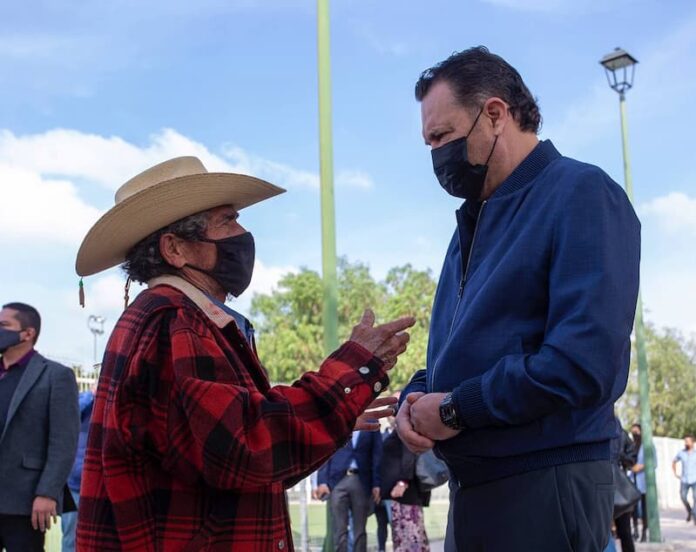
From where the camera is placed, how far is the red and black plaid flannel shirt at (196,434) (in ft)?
8.18

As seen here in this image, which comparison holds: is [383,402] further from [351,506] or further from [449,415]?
[351,506]

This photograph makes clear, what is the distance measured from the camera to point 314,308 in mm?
51312

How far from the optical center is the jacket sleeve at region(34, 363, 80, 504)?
593cm

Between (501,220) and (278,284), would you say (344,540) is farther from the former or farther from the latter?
(278,284)

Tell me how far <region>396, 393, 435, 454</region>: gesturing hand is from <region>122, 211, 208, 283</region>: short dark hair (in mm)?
943

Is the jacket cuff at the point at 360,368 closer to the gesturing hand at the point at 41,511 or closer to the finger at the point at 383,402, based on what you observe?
the finger at the point at 383,402

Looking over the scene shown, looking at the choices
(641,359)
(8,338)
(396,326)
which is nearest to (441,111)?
(396,326)

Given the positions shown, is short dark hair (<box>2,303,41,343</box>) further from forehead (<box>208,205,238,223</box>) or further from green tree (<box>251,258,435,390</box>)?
green tree (<box>251,258,435,390</box>)

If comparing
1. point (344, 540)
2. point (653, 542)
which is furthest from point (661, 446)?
point (344, 540)

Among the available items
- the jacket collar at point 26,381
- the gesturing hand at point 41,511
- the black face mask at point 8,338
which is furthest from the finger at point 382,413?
the black face mask at point 8,338

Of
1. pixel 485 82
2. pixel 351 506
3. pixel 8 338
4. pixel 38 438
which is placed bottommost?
pixel 351 506

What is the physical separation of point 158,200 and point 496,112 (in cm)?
116

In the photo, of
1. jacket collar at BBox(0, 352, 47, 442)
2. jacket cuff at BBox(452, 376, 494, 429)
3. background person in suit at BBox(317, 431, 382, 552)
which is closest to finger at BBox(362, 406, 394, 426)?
jacket cuff at BBox(452, 376, 494, 429)

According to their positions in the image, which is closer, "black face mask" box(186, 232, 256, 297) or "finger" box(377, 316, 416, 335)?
"finger" box(377, 316, 416, 335)
